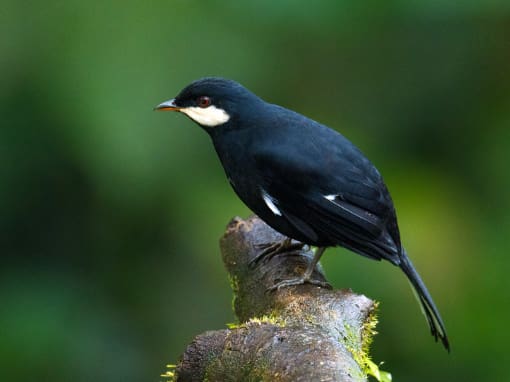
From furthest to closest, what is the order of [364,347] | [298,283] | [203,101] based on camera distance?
1. [203,101]
2. [298,283]
3. [364,347]

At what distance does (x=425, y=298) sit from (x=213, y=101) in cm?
126

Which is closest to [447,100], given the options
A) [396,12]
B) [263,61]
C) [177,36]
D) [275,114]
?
[396,12]

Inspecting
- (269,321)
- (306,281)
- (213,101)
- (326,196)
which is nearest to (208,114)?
(213,101)

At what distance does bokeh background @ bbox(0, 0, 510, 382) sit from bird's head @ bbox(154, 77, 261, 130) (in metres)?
1.00

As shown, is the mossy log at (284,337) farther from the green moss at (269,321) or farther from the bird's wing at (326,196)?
the bird's wing at (326,196)

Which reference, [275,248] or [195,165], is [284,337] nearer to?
[275,248]

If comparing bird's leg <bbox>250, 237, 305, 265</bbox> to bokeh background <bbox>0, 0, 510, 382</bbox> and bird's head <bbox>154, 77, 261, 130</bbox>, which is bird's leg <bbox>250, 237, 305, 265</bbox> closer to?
bird's head <bbox>154, 77, 261, 130</bbox>

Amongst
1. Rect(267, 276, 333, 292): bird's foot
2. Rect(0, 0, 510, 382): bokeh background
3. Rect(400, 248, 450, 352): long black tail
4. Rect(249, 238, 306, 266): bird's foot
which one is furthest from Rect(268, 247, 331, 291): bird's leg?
Rect(0, 0, 510, 382): bokeh background

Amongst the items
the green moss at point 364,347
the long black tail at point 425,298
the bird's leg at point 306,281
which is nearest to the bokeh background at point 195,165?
the long black tail at point 425,298

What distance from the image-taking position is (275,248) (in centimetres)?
413

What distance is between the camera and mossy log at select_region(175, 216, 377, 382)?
8.66ft

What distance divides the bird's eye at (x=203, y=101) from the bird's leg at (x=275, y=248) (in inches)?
25.5

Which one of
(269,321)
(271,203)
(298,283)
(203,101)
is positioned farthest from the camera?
(203,101)

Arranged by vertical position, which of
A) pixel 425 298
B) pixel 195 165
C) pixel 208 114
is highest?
pixel 208 114
